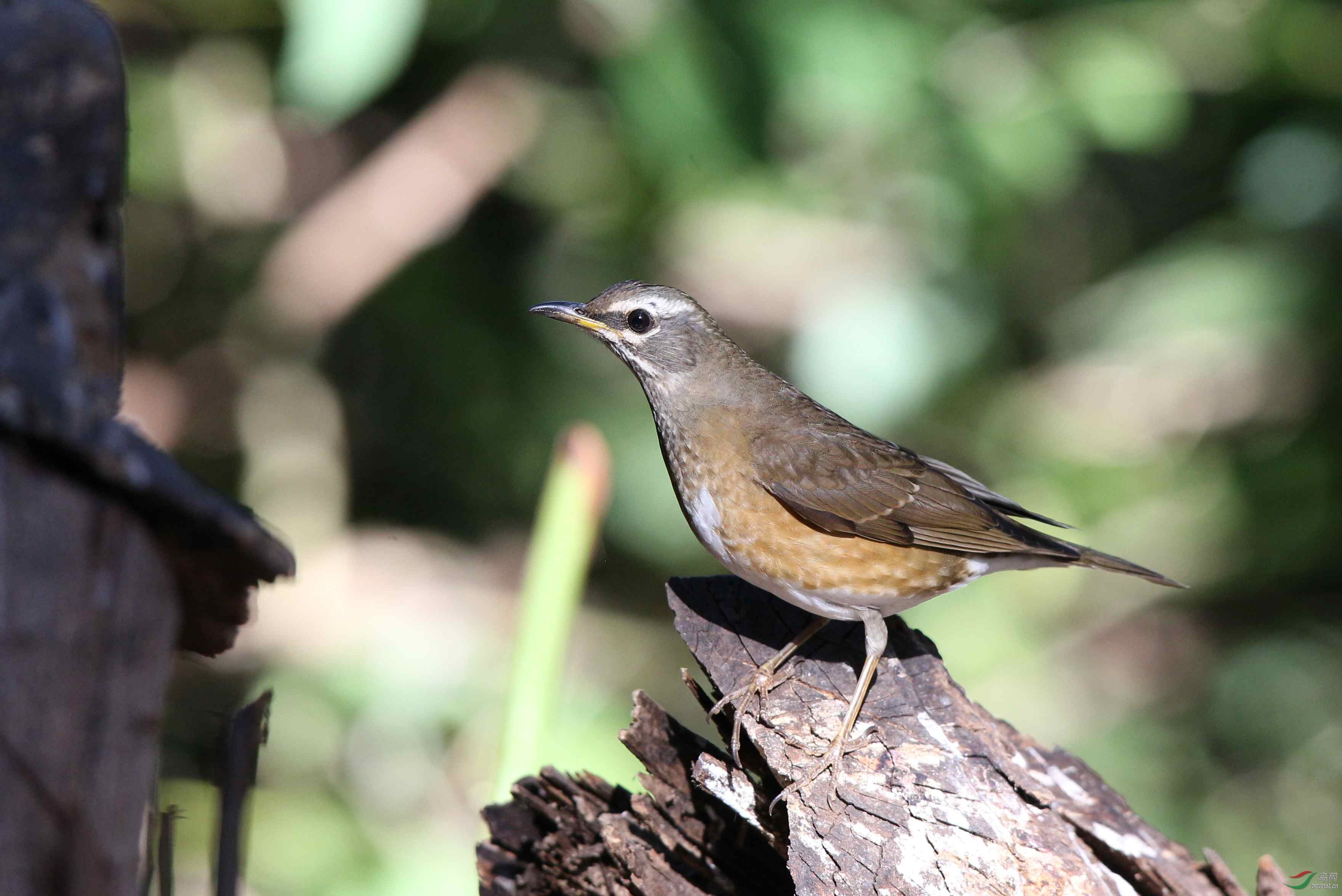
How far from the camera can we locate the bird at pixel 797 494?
3.37m

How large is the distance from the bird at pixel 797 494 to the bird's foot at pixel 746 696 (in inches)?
0.6

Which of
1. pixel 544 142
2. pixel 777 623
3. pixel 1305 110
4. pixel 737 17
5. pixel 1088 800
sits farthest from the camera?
pixel 544 142

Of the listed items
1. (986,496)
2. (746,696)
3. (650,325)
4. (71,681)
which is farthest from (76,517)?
(986,496)

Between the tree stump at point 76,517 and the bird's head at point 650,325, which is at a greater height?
the bird's head at point 650,325

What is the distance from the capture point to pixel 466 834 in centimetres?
548

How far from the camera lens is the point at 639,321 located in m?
3.77

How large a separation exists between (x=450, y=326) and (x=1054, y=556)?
3.70m

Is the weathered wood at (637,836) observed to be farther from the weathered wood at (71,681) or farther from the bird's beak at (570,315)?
the weathered wood at (71,681)

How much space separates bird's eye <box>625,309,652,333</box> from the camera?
375 centimetres

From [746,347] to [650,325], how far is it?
9.76 ft

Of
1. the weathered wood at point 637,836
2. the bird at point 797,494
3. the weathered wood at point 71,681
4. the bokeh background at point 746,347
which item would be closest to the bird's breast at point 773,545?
the bird at point 797,494

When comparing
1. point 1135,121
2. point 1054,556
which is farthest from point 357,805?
point 1135,121

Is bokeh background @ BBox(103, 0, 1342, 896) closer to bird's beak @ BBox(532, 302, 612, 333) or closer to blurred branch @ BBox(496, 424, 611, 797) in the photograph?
bird's beak @ BBox(532, 302, 612, 333)

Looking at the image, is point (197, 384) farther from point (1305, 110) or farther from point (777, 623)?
point (1305, 110)
